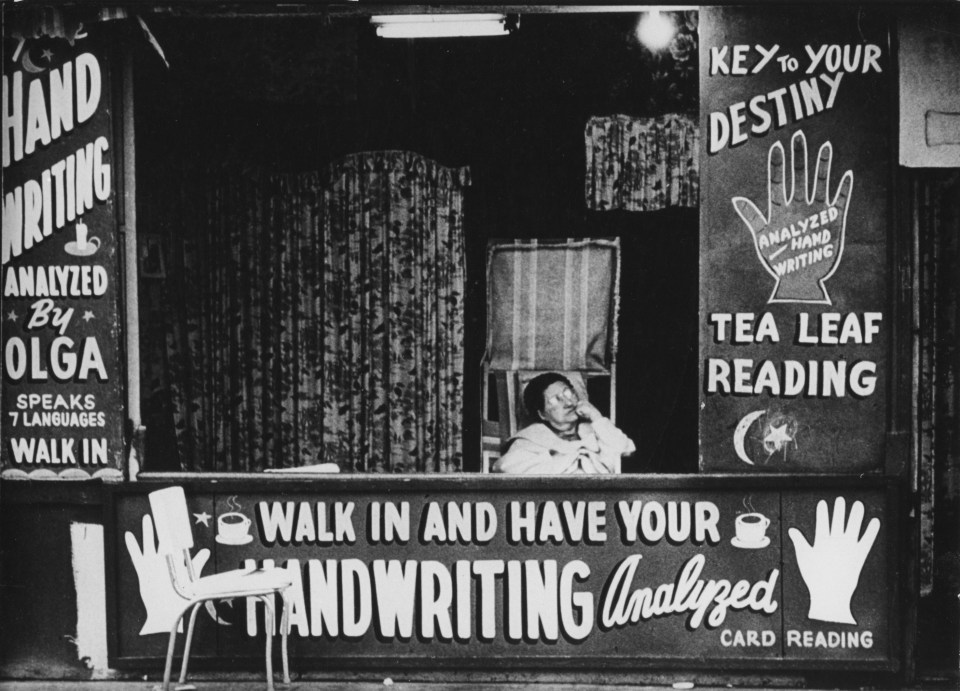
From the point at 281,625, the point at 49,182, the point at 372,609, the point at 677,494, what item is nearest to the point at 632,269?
the point at 677,494

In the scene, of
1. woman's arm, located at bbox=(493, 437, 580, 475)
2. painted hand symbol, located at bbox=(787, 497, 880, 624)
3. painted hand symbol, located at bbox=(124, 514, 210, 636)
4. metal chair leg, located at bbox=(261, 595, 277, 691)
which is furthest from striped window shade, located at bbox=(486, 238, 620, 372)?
painted hand symbol, located at bbox=(124, 514, 210, 636)

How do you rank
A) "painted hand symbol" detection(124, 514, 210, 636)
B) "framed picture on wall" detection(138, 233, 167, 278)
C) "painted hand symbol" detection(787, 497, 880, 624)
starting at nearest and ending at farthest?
"painted hand symbol" detection(787, 497, 880, 624), "painted hand symbol" detection(124, 514, 210, 636), "framed picture on wall" detection(138, 233, 167, 278)

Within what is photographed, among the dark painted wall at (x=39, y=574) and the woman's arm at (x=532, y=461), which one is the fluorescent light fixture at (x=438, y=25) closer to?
the woman's arm at (x=532, y=461)

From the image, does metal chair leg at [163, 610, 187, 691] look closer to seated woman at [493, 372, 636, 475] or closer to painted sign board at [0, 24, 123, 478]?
painted sign board at [0, 24, 123, 478]

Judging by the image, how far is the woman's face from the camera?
6.03 meters

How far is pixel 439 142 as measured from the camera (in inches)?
239

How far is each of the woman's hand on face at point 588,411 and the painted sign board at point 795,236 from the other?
66 cm

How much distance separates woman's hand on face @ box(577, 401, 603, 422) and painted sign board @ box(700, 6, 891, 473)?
0.66 m

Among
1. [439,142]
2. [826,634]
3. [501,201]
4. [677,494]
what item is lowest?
[826,634]

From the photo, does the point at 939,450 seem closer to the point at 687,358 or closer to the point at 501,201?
the point at 687,358

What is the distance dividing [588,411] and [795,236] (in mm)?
1577

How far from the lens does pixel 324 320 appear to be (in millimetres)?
6090

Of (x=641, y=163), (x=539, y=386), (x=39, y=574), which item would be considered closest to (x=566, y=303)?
(x=539, y=386)

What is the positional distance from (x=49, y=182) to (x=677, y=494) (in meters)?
4.09
